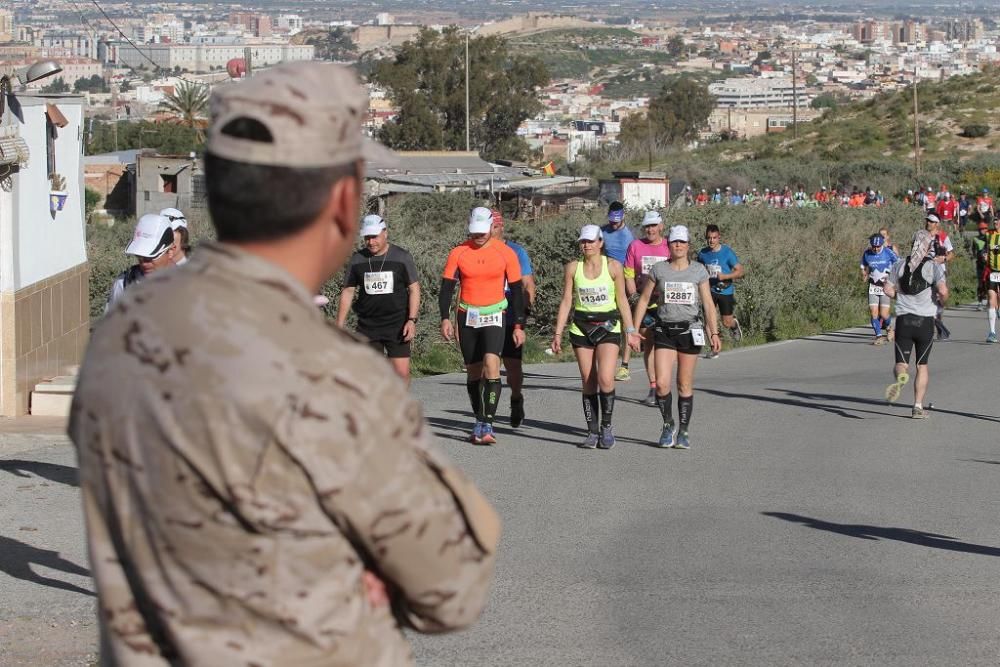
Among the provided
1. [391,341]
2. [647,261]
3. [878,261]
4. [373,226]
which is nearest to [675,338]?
[391,341]

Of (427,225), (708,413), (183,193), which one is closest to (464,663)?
(708,413)

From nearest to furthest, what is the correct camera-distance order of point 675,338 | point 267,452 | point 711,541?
point 267,452 < point 711,541 < point 675,338

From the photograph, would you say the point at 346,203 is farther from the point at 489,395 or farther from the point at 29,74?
the point at 29,74

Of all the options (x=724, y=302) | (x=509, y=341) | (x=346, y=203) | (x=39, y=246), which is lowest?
(x=724, y=302)

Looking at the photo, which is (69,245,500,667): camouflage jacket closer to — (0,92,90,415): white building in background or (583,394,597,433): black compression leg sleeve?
(583,394,597,433): black compression leg sleeve

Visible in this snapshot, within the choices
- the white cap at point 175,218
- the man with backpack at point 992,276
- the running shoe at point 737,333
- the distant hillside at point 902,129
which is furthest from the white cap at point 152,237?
the distant hillside at point 902,129

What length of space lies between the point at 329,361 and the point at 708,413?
13263 millimetres

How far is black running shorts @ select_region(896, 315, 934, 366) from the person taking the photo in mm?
14719

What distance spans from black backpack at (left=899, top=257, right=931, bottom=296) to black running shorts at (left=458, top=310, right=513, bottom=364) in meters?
4.49

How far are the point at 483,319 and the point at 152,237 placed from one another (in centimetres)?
455

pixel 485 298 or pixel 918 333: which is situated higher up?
pixel 485 298

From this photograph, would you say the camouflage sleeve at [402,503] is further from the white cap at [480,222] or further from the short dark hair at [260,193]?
the white cap at [480,222]

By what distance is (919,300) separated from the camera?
14.8 m

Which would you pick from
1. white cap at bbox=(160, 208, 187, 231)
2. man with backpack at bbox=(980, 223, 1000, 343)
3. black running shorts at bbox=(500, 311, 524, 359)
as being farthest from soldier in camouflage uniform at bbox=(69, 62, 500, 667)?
man with backpack at bbox=(980, 223, 1000, 343)
